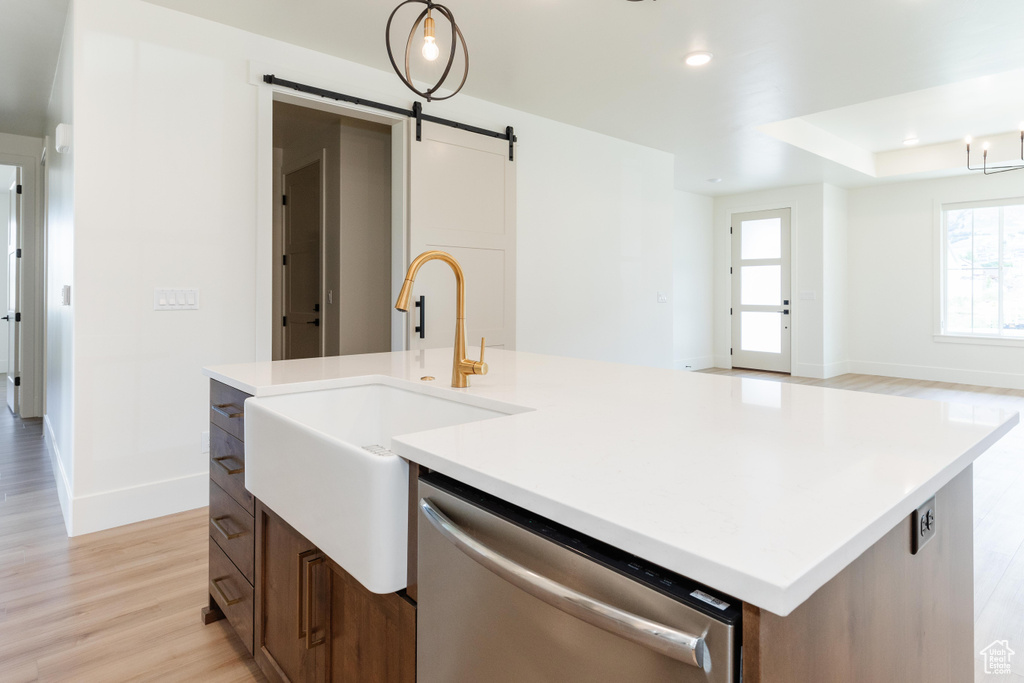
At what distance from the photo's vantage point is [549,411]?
4.07ft

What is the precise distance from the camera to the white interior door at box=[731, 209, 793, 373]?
7742 millimetres

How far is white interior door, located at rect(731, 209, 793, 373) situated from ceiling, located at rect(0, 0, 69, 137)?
7.54m

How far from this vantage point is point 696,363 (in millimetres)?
8234

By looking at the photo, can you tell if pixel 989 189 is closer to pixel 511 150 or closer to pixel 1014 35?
pixel 1014 35

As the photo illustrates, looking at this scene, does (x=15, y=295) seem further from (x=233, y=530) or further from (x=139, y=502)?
(x=233, y=530)

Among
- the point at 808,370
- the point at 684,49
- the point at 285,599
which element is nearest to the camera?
the point at 285,599

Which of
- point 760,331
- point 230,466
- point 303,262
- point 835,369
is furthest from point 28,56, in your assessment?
point 835,369

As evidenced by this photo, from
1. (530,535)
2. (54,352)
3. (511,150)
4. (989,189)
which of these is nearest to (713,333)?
(989,189)

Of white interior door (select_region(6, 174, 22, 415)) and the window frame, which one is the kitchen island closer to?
white interior door (select_region(6, 174, 22, 415))

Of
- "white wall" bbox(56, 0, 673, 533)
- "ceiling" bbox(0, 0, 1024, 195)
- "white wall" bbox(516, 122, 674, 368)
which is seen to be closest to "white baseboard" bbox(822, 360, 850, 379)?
"white wall" bbox(516, 122, 674, 368)

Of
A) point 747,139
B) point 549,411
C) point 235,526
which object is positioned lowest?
point 235,526

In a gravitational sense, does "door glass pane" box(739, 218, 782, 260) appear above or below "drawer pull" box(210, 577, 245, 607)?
above

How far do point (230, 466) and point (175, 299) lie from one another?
1.62m

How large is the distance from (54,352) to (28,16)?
1968mm
